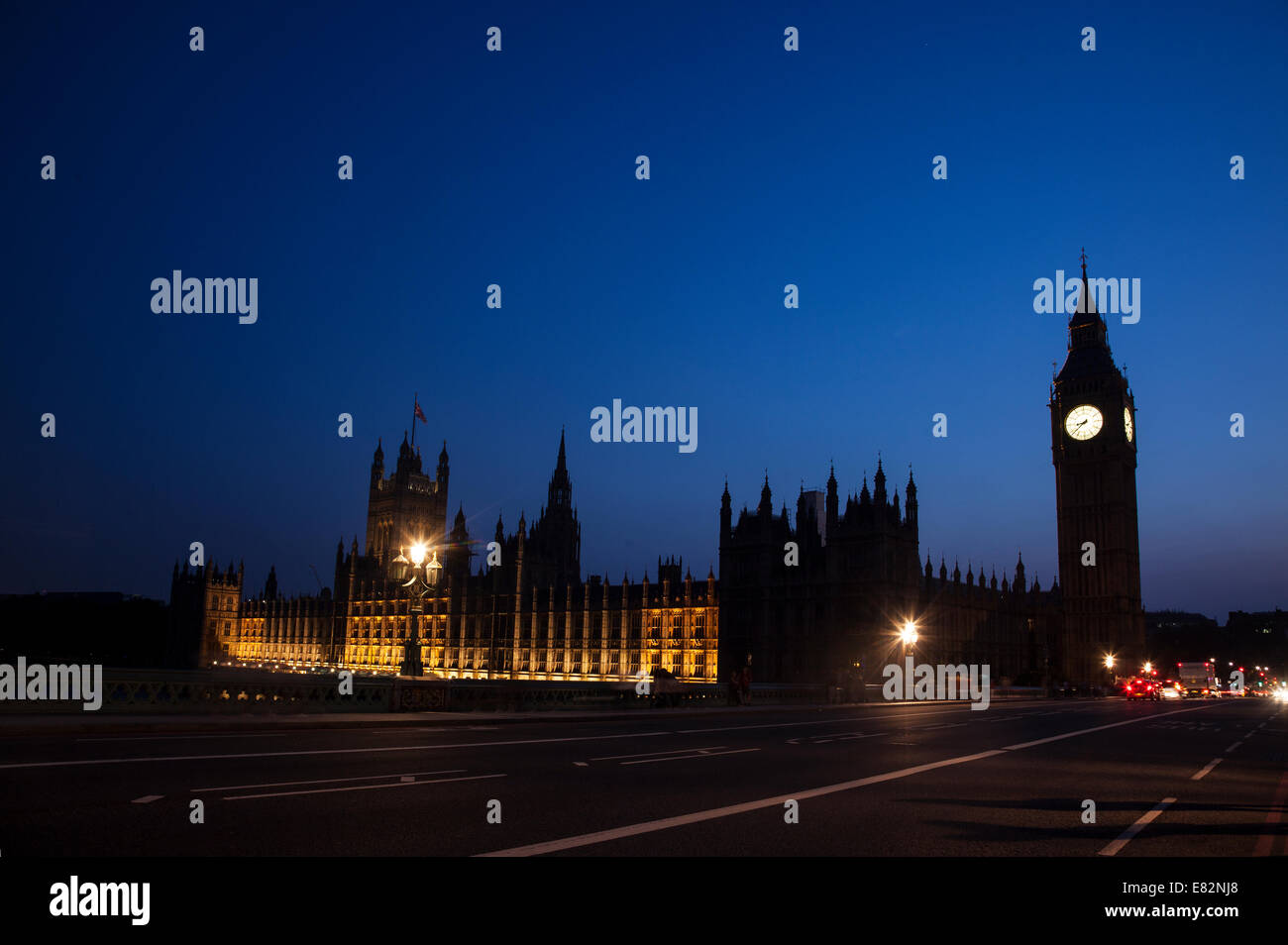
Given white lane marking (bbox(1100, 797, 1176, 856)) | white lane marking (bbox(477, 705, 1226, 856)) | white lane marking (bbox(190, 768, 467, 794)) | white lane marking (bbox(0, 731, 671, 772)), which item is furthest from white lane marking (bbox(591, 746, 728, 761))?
white lane marking (bbox(1100, 797, 1176, 856))

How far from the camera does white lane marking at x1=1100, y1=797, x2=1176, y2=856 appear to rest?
32.2 feet

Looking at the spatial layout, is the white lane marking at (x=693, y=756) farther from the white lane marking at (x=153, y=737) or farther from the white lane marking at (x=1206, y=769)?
the white lane marking at (x=153, y=737)

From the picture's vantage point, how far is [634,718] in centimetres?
3400

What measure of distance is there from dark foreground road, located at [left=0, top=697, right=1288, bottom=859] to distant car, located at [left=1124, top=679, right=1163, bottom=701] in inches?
2466

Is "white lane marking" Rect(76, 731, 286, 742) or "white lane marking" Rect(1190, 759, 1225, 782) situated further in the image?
"white lane marking" Rect(76, 731, 286, 742)

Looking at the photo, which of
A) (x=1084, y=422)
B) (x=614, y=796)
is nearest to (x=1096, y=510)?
(x=1084, y=422)

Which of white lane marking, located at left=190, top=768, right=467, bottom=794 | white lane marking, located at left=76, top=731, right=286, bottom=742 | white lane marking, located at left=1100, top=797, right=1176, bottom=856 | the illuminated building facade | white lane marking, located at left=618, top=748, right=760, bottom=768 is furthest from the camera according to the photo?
the illuminated building facade

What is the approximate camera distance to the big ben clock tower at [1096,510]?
365 feet

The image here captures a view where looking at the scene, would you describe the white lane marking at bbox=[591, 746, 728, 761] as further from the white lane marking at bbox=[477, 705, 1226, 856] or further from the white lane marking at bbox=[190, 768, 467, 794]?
the white lane marking at bbox=[477, 705, 1226, 856]

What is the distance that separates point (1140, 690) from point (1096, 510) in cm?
4047
